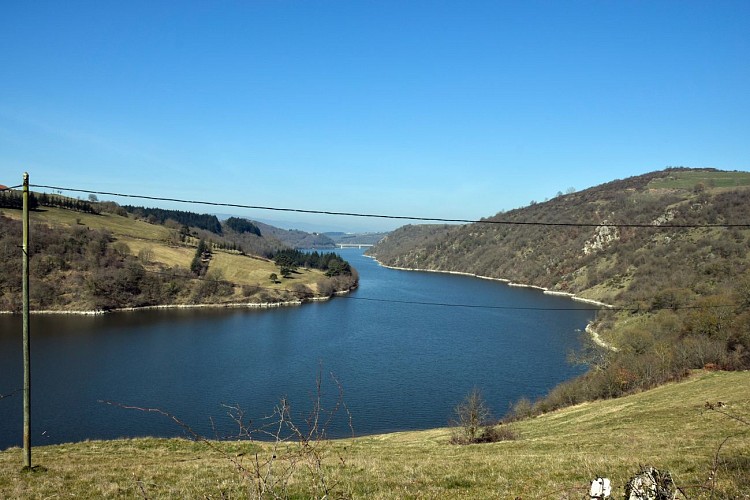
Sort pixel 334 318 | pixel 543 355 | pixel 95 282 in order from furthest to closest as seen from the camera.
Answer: pixel 95 282
pixel 334 318
pixel 543 355

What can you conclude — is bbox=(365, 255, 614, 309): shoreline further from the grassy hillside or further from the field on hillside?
the field on hillside

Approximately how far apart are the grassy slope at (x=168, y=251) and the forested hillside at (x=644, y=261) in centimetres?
5020

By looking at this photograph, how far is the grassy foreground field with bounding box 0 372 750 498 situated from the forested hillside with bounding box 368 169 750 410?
6.40 m

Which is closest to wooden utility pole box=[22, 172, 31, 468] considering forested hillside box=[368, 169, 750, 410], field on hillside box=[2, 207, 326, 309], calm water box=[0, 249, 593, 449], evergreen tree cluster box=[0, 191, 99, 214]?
forested hillside box=[368, 169, 750, 410]

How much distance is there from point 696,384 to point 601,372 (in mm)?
8756

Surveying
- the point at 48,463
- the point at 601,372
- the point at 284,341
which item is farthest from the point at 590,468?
the point at 284,341

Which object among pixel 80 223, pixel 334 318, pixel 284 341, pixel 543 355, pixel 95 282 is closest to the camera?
pixel 543 355

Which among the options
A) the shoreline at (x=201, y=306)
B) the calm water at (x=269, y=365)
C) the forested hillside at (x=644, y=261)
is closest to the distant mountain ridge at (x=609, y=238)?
the forested hillside at (x=644, y=261)

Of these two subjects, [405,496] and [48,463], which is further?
[48,463]

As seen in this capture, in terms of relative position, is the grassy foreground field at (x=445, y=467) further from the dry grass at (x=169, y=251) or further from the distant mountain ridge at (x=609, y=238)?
the dry grass at (x=169, y=251)

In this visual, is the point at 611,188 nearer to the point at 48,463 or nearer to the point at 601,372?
the point at 601,372

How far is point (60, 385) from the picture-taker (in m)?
37.2

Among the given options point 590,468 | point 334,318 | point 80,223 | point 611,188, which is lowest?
point 334,318

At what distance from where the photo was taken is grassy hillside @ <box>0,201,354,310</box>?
80500mm
